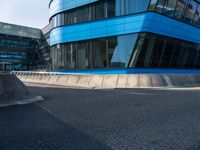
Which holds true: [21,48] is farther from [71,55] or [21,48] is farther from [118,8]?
[118,8]

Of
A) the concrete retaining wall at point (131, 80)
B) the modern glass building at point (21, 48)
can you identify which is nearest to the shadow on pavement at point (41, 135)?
the concrete retaining wall at point (131, 80)

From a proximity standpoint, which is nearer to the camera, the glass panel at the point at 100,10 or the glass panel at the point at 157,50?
the glass panel at the point at 157,50

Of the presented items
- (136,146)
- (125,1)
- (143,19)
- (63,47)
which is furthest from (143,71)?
(136,146)

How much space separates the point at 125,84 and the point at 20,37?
44.9 meters

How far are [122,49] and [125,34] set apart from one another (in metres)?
1.68

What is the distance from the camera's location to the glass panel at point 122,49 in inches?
945

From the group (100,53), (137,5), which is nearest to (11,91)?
(100,53)

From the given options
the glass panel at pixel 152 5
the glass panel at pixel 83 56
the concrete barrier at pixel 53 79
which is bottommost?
the concrete barrier at pixel 53 79

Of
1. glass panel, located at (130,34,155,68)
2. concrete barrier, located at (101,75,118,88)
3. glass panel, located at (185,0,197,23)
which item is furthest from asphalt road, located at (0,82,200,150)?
glass panel, located at (185,0,197,23)

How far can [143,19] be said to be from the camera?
23.9 m

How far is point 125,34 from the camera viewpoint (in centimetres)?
2475

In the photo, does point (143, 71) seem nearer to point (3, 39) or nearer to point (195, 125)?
point (195, 125)

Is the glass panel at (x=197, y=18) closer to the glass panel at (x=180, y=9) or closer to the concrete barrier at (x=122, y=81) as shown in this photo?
the glass panel at (x=180, y=9)

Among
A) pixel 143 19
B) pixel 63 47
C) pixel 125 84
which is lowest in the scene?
pixel 125 84
